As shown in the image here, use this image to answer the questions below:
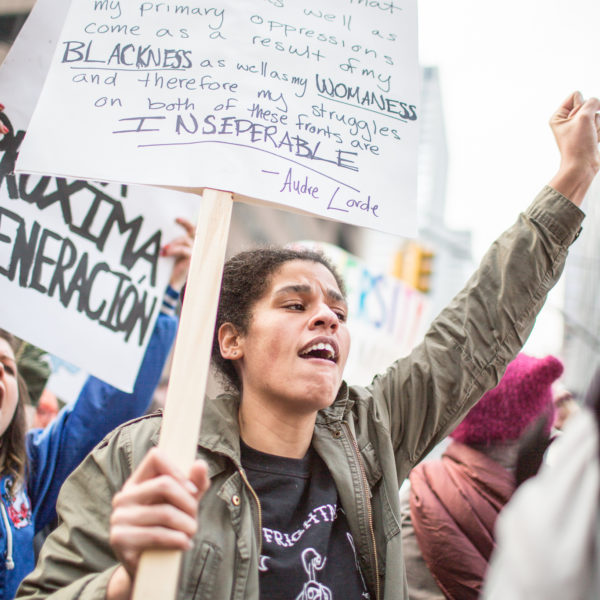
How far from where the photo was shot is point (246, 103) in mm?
1560

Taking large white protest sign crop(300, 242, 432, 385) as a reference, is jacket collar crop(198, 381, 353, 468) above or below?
below

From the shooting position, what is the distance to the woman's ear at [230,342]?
191 centimetres

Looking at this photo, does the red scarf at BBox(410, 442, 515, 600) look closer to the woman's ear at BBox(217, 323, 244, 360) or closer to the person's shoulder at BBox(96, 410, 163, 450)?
the woman's ear at BBox(217, 323, 244, 360)

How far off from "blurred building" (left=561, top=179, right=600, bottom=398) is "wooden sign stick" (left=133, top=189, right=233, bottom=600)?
4.14ft

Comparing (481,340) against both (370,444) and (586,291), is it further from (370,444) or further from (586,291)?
(586,291)

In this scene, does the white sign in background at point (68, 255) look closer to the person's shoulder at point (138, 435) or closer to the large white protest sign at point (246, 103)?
the large white protest sign at point (246, 103)

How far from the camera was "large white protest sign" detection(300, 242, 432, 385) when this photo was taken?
466 centimetres

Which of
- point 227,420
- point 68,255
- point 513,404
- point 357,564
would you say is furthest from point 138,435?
point 513,404

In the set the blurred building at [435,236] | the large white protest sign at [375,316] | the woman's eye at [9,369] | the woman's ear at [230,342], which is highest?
the blurred building at [435,236]

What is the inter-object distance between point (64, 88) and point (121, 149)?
0.28 metres

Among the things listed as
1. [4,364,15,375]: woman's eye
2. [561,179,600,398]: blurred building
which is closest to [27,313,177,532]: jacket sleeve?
[4,364,15,375]: woman's eye

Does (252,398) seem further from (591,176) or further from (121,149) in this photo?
(591,176)

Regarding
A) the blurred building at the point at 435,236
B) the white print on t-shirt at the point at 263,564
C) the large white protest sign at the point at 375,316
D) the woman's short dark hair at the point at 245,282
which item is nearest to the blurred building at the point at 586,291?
the woman's short dark hair at the point at 245,282

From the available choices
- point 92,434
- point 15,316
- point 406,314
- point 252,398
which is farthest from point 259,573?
point 406,314
